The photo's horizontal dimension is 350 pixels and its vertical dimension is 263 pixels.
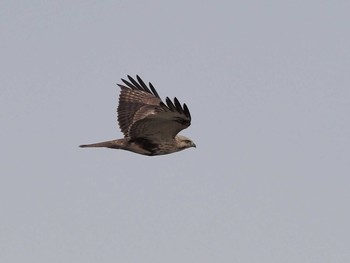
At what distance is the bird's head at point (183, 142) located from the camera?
19.5 metres

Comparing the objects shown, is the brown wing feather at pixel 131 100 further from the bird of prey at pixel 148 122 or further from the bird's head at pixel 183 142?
the bird's head at pixel 183 142

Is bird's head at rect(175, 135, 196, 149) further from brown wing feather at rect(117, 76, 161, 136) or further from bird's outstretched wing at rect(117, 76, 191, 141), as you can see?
brown wing feather at rect(117, 76, 161, 136)

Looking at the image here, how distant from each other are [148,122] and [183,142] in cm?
152

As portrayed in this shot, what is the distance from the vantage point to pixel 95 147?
18922 mm

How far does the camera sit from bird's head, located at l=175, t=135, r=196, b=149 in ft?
63.8

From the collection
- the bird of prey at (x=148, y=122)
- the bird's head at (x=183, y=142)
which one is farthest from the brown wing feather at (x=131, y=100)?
the bird's head at (x=183, y=142)

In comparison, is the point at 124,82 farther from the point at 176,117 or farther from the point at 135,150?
the point at 176,117

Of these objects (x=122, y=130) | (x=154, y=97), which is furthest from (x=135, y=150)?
(x=154, y=97)

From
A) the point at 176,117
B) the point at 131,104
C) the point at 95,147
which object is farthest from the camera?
the point at 131,104

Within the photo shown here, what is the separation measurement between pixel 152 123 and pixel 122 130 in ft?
5.42

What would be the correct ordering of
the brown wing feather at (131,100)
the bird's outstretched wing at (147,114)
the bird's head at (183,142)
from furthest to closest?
the brown wing feather at (131,100) < the bird's head at (183,142) < the bird's outstretched wing at (147,114)

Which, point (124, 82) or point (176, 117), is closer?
point (176, 117)

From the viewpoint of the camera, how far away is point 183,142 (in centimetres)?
1958

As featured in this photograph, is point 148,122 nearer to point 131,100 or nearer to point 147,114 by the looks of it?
point 147,114
